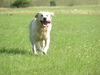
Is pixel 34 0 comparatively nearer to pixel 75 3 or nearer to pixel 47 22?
pixel 75 3

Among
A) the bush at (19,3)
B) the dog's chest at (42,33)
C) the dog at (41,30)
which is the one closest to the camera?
the dog at (41,30)

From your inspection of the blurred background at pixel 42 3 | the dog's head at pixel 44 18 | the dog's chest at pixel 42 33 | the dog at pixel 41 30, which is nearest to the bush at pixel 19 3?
the blurred background at pixel 42 3

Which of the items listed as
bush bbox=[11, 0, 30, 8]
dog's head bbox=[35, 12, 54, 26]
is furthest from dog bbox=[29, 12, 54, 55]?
bush bbox=[11, 0, 30, 8]

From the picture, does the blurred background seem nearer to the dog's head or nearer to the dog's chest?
the dog's chest

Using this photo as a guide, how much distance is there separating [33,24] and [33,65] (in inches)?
112

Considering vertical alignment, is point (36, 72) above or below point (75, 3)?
above

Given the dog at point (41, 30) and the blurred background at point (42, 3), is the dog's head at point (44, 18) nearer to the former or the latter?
the dog at point (41, 30)

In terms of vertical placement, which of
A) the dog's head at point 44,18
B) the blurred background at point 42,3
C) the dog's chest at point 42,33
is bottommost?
the blurred background at point 42,3

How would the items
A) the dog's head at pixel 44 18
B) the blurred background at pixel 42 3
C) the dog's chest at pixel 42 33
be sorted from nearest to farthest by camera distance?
the dog's head at pixel 44 18 < the dog's chest at pixel 42 33 < the blurred background at pixel 42 3

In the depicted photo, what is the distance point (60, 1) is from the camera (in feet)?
302

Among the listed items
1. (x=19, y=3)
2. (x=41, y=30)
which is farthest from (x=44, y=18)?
(x=19, y=3)

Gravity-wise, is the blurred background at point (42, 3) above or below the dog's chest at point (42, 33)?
below

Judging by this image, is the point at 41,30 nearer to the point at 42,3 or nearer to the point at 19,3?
the point at 19,3

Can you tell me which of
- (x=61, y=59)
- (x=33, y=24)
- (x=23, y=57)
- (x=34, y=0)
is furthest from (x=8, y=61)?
(x=34, y=0)
